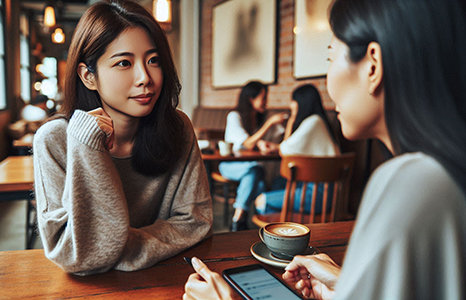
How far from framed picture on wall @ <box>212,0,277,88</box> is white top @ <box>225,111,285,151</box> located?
114 centimetres

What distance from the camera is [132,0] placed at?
96 cm

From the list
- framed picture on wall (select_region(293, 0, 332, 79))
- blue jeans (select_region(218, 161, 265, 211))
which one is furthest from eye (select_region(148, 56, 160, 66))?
framed picture on wall (select_region(293, 0, 332, 79))

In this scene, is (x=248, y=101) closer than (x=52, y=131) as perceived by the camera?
No

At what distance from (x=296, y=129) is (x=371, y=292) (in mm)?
2514

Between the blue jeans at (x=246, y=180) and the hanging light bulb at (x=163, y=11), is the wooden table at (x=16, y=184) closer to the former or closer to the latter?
the blue jeans at (x=246, y=180)

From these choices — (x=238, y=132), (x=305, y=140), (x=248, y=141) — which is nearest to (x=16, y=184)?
(x=305, y=140)

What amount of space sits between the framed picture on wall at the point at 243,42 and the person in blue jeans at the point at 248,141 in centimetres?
103

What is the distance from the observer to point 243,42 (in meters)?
5.18

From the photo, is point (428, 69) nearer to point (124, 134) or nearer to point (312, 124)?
point (124, 134)

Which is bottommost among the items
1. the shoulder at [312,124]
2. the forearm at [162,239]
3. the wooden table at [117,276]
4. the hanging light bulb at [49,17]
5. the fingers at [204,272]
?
the wooden table at [117,276]

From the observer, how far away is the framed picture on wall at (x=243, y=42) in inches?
179

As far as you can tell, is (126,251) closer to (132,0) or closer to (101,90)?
(101,90)

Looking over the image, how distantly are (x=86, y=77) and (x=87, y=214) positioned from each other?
13.8 inches

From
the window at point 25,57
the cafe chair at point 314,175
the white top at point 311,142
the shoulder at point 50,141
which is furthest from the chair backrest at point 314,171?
the window at point 25,57
